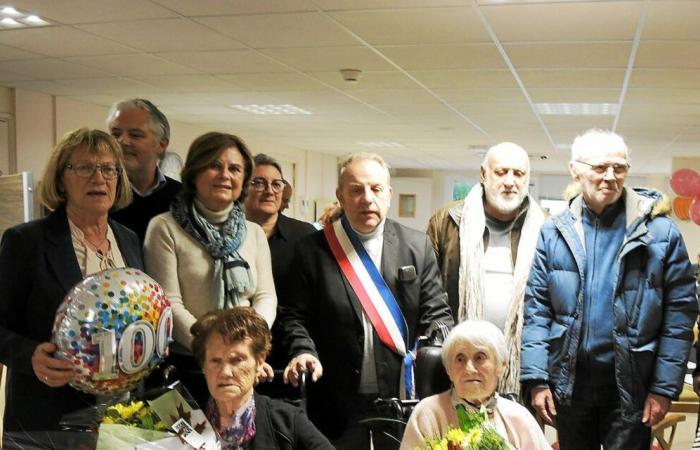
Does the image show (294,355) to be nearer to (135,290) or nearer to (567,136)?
(135,290)

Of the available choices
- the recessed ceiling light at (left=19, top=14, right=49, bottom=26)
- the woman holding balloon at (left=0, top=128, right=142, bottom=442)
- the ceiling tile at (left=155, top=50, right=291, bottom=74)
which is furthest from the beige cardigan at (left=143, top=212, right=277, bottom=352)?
the ceiling tile at (left=155, top=50, right=291, bottom=74)

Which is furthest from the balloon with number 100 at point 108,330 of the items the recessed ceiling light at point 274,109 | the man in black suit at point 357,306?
the recessed ceiling light at point 274,109

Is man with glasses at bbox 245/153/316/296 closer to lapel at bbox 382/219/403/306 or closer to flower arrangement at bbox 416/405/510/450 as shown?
lapel at bbox 382/219/403/306

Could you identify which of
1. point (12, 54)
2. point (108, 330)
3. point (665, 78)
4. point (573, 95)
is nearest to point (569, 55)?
point (665, 78)

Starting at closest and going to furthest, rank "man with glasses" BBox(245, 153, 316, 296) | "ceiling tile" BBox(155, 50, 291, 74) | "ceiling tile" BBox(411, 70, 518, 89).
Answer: "man with glasses" BBox(245, 153, 316, 296), "ceiling tile" BBox(155, 50, 291, 74), "ceiling tile" BBox(411, 70, 518, 89)

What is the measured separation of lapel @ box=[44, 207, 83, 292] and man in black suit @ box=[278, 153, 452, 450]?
66 cm

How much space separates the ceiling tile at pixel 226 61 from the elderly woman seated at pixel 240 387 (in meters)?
3.24

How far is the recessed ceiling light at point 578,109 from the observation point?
6.43 m

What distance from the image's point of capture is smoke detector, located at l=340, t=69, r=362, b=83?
16.7 ft

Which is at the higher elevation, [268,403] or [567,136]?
[567,136]

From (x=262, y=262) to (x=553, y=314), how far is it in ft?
3.37

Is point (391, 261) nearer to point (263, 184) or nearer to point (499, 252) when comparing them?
point (499, 252)

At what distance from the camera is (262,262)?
7.07 ft

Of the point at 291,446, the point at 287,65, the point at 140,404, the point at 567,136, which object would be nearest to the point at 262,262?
the point at 291,446
